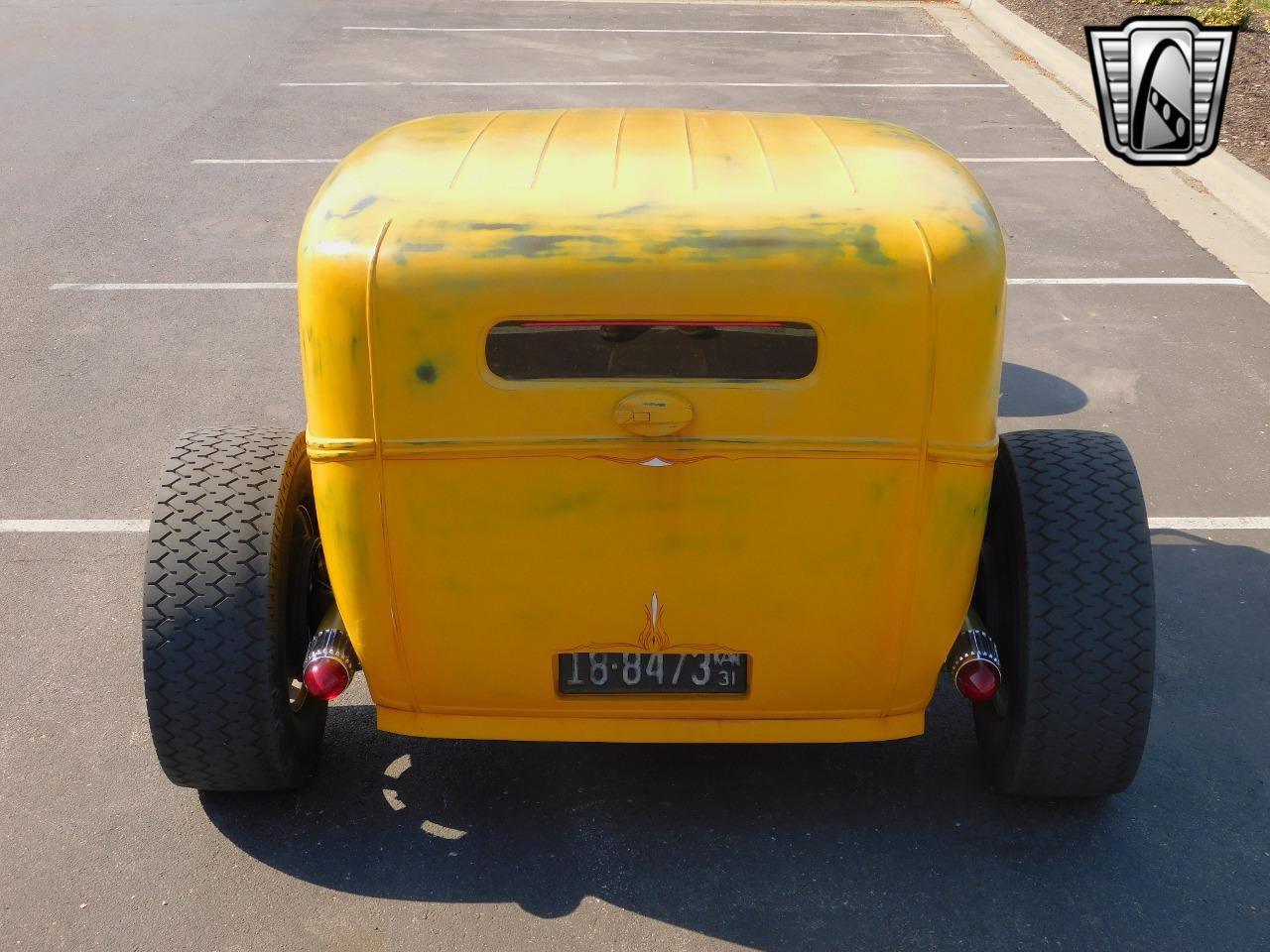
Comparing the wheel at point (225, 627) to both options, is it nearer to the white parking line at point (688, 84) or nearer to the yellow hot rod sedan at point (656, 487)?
the yellow hot rod sedan at point (656, 487)

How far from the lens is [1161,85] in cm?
1270

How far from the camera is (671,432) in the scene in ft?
10.7

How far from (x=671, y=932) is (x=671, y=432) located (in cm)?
143

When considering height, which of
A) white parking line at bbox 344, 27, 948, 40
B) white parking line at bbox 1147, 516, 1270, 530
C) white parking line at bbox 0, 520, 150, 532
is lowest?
white parking line at bbox 0, 520, 150, 532

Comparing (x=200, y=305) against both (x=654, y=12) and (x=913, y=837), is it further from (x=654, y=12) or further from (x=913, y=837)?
(x=654, y=12)

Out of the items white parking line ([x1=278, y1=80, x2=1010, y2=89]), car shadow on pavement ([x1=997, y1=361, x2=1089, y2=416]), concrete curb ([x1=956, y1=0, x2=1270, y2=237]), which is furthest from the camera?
white parking line ([x1=278, y1=80, x2=1010, y2=89])

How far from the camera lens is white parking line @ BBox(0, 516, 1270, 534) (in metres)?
5.68

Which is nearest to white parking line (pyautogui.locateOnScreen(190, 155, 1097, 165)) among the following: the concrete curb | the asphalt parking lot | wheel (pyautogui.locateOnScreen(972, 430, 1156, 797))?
the concrete curb

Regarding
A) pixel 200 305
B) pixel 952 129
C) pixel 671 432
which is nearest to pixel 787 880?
pixel 671 432

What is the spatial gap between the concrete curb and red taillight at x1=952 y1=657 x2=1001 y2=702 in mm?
7376

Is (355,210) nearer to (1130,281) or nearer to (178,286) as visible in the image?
(178,286)

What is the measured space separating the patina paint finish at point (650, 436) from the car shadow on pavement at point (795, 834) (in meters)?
0.47

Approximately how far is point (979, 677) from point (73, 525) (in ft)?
13.4

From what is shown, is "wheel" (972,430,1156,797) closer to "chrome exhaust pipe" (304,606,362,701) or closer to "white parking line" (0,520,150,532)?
"chrome exhaust pipe" (304,606,362,701)
